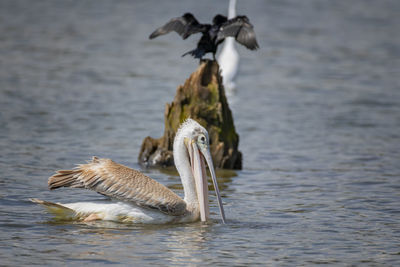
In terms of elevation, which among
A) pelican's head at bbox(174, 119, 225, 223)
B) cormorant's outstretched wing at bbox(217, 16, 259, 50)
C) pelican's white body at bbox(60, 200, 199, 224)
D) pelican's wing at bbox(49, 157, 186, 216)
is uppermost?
cormorant's outstretched wing at bbox(217, 16, 259, 50)

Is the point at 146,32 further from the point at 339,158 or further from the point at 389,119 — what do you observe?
the point at 339,158

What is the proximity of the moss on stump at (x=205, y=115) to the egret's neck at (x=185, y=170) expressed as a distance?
226cm

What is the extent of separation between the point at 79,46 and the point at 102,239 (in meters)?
14.9

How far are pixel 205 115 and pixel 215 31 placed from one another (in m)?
1.16

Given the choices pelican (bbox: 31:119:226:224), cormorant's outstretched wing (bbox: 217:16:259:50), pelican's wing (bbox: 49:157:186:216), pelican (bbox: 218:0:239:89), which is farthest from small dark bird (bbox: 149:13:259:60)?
pelican (bbox: 218:0:239:89)

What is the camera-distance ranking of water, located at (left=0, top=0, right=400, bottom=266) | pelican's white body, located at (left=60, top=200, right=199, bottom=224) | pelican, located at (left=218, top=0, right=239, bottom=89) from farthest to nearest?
pelican, located at (left=218, top=0, right=239, bottom=89) → pelican's white body, located at (left=60, top=200, right=199, bottom=224) → water, located at (left=0, top=0, right=400, bottom=266)

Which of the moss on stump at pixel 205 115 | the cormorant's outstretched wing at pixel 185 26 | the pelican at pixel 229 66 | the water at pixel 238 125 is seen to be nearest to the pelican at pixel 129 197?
the water at pixel 238 125

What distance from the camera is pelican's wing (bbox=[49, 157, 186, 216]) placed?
22.6 ft

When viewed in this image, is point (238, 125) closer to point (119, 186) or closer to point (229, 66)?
point (229, 66)

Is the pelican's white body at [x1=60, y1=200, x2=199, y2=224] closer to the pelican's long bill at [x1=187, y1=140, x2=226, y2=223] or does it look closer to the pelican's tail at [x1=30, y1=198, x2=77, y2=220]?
the pelican's tail at [x1=30, y1=198, x2=77, y2=220]

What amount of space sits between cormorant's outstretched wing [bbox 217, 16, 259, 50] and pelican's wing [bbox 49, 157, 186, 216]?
3296 mm

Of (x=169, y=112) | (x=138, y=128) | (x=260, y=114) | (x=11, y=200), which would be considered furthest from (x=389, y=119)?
(x=11, y=200)

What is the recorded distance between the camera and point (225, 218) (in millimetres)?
7293

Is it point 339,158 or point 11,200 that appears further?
point 339,158
